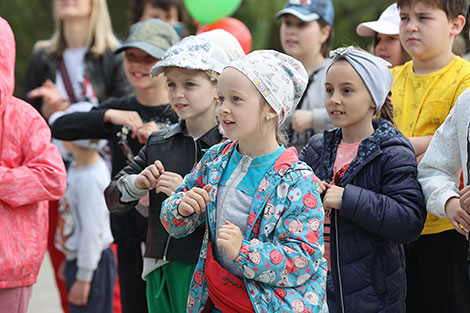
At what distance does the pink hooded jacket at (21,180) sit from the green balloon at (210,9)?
276cm

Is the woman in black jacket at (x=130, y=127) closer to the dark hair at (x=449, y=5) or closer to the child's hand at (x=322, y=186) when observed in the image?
the child's hand at (x=322, y=186)

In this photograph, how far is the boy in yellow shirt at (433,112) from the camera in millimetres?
3389

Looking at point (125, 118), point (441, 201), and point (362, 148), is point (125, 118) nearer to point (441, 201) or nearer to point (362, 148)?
point (362, 148)

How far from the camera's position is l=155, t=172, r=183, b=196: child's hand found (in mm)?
2934

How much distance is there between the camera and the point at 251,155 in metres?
2.79

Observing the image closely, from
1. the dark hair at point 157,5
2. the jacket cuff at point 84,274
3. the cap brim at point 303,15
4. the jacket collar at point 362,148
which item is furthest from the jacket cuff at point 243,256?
the dark hair at point 157,5

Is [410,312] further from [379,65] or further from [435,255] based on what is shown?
[379,65]

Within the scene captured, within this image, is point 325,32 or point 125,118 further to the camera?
point 325,32

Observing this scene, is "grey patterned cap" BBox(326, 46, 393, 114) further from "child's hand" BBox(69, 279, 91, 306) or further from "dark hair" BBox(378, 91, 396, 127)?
"child's hand" BBox(69, 279, 91, 306)

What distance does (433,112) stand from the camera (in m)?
3.45

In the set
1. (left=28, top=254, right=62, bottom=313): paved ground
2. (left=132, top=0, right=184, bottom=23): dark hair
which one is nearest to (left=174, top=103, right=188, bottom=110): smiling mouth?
(left=132, top=0, right=184, bottom=23): dark hair

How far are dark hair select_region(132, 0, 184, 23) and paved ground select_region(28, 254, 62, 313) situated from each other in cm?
277

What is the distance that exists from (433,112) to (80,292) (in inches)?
113

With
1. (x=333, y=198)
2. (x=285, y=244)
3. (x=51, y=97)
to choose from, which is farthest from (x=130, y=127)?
(x=285, y=244)
